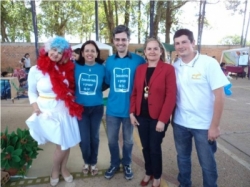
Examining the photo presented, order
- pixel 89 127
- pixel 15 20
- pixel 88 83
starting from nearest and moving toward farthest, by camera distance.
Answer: pixel 88 83, pixel 89 127, pixel 15 20

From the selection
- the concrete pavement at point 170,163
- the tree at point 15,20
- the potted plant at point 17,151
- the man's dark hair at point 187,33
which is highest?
the tree at point 15,20

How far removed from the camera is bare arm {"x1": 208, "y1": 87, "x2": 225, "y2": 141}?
1.88 meters

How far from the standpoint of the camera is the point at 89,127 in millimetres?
2555

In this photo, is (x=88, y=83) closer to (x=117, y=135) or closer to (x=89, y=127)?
(x=89, y=127)

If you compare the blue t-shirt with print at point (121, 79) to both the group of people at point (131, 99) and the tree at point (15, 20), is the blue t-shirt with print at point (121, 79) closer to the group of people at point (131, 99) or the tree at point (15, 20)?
the group of people at point (131, 99)

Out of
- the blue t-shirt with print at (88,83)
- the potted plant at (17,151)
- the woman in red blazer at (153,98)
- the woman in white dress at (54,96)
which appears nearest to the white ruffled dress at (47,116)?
the woman in white dress at (54,96)

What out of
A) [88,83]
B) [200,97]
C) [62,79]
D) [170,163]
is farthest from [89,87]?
[170,163]

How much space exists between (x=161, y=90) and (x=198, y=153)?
72 cm

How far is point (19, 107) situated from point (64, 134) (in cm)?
475

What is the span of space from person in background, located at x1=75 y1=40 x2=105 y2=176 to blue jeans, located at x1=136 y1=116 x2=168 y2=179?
21.4 inches

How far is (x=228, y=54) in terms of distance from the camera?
18.0 metres

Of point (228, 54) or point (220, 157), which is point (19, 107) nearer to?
point (220, 157)

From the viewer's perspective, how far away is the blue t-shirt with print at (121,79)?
232 centimetres

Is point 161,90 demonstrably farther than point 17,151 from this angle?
No
